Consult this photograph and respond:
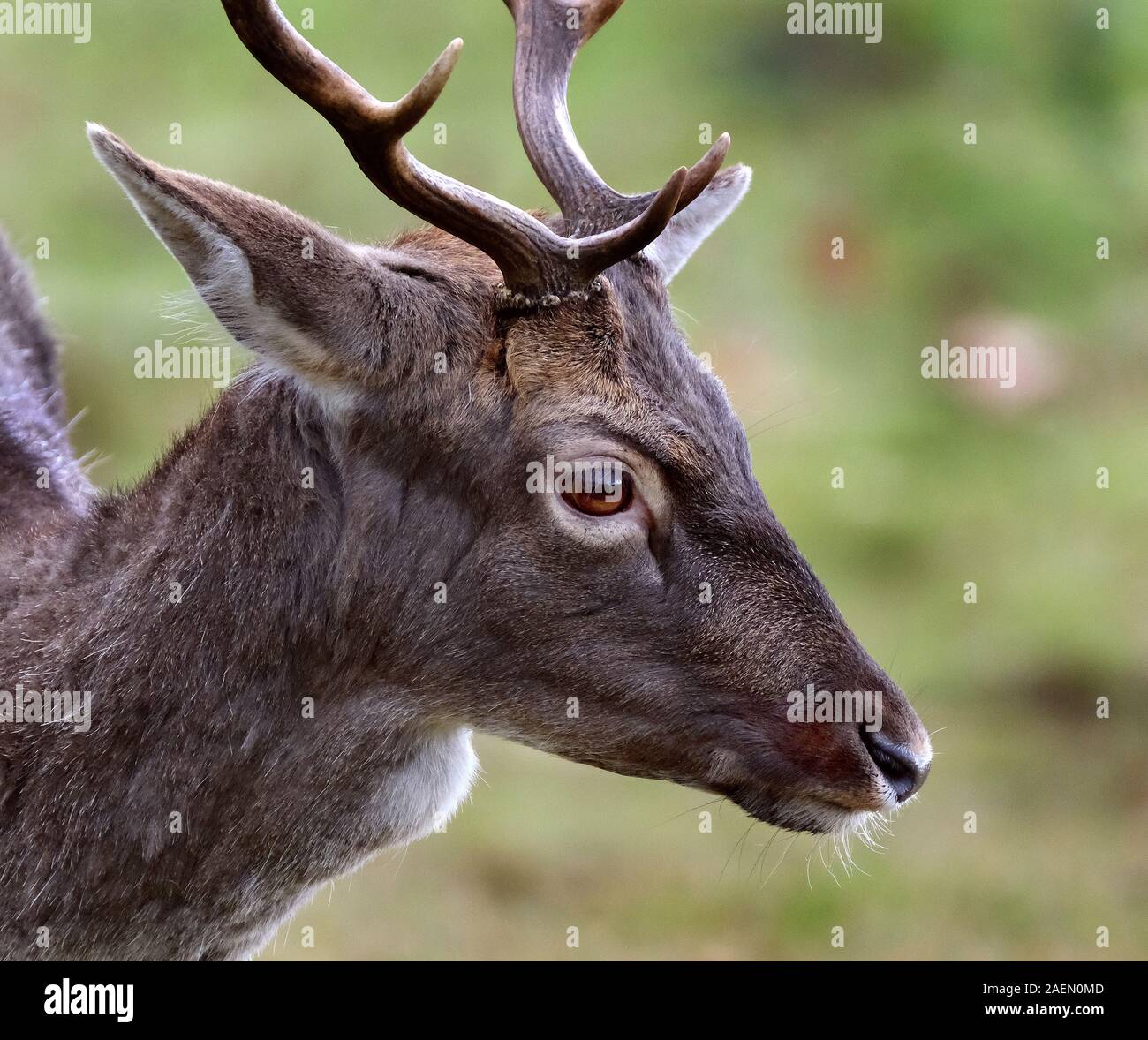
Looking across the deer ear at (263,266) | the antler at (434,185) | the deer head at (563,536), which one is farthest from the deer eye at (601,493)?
the deer ear at (263,266)

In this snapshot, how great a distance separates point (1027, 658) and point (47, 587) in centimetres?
874

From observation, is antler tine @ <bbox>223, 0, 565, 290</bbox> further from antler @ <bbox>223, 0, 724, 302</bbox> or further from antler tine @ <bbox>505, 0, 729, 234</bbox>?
antler tine @ <bbox>505, 0, 729, 234</bbox>

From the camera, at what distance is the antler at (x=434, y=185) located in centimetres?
424

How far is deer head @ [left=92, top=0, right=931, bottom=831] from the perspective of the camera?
443 centimetres

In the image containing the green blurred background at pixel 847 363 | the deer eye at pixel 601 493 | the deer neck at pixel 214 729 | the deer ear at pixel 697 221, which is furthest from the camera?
the green blurred background at pixel 847 363

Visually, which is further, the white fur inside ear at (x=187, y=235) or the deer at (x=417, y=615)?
the deer at (x=417, y=615)

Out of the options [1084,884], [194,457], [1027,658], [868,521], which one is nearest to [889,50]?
[868,521]

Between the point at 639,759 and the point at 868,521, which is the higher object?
the point at 868,521

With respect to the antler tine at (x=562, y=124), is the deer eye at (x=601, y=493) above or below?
below

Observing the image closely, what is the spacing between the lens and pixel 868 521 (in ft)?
42.6

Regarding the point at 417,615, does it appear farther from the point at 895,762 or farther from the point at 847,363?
the point at 847,363

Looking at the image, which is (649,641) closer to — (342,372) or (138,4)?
(342,372)

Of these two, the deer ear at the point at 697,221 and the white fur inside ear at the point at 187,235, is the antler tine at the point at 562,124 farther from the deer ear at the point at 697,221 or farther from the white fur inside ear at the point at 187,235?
the white fur inside ear at the point at 187,235

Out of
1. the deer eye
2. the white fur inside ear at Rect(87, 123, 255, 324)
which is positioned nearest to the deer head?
the deer eye
